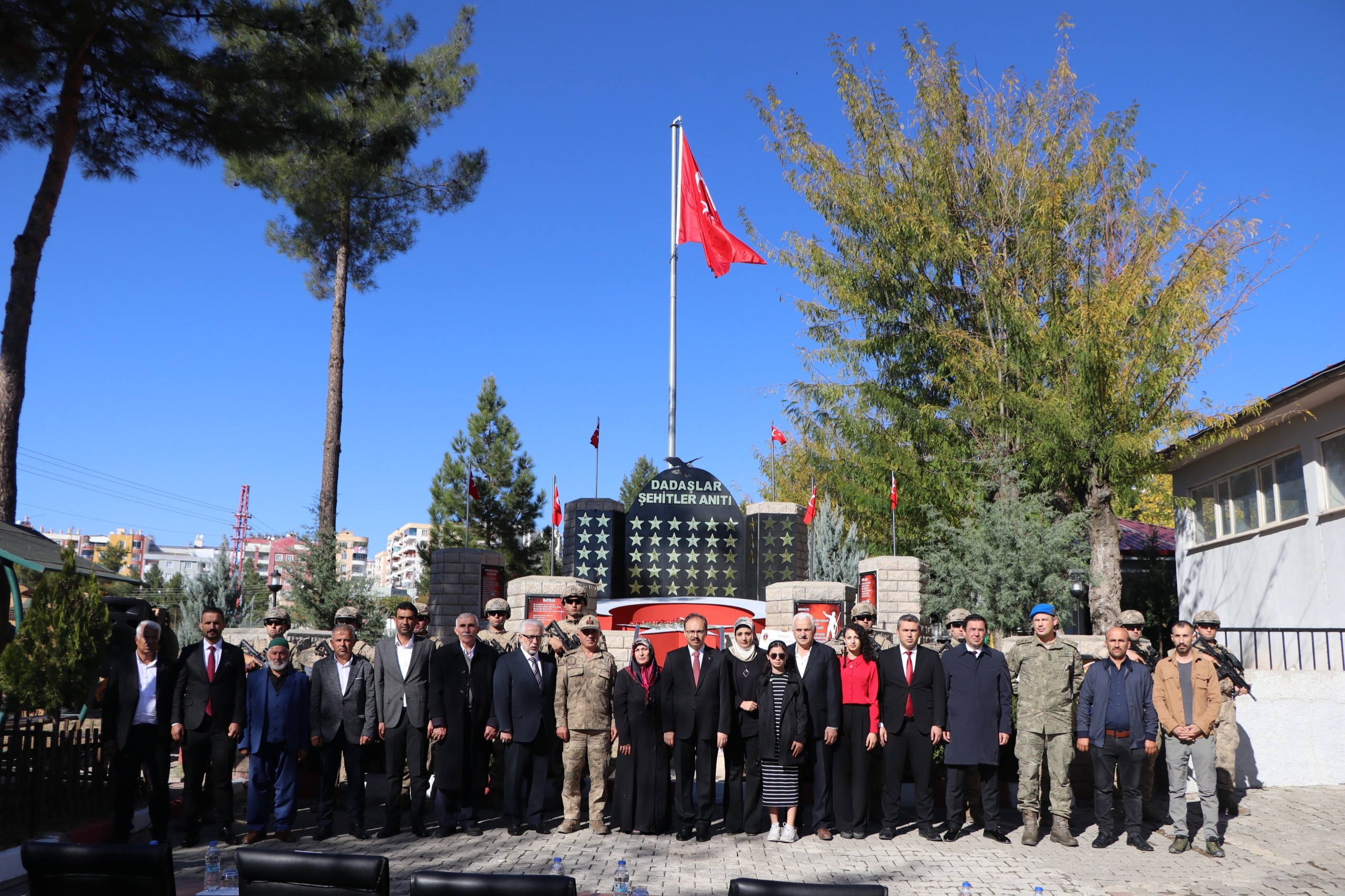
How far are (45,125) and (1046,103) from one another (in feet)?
51.0

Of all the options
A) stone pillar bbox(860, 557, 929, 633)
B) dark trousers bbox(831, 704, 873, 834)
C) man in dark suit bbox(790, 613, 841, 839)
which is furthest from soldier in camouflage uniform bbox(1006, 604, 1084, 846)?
Answer: stone pillar bbox(860, 557, 929, 633)

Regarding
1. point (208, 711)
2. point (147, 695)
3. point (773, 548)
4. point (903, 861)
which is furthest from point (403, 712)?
point (773, 548)

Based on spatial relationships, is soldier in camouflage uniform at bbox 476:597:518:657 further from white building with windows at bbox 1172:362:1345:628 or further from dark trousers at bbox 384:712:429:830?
white building with windows at bbox 1172:362:1345:628

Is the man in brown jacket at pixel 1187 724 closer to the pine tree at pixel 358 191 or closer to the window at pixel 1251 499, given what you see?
the window at pixel 1251 499

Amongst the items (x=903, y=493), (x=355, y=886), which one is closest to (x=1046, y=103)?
(x=903, y=493)

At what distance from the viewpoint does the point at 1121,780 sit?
7.75 meters

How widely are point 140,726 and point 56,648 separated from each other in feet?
2.77

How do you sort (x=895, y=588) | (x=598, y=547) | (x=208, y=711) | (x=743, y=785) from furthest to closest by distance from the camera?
(x=598, y=547), (x=895, y=588), (x=743, y=785), (x=208, y=711)

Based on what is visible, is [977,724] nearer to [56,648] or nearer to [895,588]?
[895,588]

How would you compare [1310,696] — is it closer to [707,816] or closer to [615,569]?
[707,816]

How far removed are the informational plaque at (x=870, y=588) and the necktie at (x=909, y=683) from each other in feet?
18.2

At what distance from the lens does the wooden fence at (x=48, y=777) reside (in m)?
7.08

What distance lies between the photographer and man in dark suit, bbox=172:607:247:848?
751 cm

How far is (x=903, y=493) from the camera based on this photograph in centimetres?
1848
